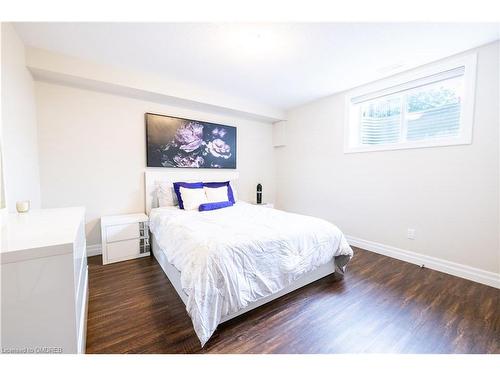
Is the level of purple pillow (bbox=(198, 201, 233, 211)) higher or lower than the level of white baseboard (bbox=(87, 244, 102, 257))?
higher

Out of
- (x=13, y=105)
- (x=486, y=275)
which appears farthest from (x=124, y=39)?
(x=486, y=275)

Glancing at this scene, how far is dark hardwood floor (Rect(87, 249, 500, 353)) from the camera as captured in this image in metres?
1.32

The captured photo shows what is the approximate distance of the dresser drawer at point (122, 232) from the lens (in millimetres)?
2460

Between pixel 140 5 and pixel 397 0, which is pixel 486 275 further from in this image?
pixel 140 5

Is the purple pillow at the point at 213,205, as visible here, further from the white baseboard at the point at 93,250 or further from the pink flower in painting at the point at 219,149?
the white baseboard at the point at 93,250

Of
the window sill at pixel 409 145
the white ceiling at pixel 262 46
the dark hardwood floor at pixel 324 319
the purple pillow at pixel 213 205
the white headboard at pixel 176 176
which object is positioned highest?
the white ceiling at pixel 262 46

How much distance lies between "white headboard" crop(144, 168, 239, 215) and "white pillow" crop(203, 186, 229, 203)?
494mm

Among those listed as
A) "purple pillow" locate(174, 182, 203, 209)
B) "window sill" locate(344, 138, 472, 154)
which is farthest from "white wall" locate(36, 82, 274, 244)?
"window sill" locate(344, 138, 472, 154)

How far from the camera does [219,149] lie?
3.66 meters

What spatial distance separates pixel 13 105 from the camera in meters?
1.77

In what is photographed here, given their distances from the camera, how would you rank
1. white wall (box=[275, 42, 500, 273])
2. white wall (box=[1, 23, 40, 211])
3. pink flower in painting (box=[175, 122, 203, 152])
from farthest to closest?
1. pink flower in painting (box=[175, 122, 203, 152])
2. white wall (box=[275, 42, 500, 273])
3. white wall (box=[1, 23, 40, 211])

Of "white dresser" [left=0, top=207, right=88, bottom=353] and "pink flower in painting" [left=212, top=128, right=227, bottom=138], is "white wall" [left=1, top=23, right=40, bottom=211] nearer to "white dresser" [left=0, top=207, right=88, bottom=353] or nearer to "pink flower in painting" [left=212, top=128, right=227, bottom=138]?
"white dresser" [left=0, top=207, right=88, bottom=353]

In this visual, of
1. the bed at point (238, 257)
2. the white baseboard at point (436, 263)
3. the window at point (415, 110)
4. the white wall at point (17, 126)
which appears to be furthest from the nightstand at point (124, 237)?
the window at point (415, 110)

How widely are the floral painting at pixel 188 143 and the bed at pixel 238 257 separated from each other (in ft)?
3.33
